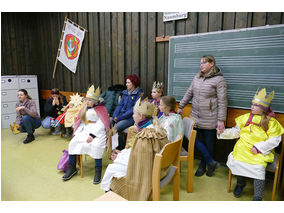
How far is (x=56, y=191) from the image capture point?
214 centimetres

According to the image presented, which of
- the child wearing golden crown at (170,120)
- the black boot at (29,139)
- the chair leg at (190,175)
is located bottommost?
the black boot at (29,139)

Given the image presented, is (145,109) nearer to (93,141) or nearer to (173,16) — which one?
(93,141)

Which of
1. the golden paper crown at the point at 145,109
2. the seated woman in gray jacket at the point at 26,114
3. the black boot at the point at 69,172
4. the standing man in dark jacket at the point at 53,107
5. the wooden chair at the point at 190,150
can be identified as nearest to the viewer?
the golden paper crown at the point at 145,109

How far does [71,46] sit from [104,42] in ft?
3.66

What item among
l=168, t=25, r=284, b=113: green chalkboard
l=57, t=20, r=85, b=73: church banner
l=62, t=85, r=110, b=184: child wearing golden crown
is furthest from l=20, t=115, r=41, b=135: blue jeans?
l=168, t=25, r=284, b=113: green chalkboard

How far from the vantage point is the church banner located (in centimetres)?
438

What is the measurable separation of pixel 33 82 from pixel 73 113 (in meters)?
2.41

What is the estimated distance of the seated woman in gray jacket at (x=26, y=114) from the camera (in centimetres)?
363

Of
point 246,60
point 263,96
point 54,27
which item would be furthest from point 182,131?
point 54,27

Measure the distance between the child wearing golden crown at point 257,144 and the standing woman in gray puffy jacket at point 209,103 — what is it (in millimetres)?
337

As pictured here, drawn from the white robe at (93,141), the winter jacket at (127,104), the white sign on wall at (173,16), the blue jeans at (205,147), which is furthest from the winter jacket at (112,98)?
the blue jeans at (205,147)

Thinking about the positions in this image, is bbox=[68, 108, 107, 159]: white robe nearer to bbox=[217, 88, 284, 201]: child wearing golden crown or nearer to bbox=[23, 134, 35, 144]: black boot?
bbox=[217, 88, 284, 201]: child wearing golden crown

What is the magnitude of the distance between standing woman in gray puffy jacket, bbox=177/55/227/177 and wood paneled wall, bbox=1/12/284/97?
679mm

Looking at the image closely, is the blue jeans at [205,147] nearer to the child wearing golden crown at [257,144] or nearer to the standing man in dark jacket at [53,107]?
the child wearing golden crown at [257,144]
